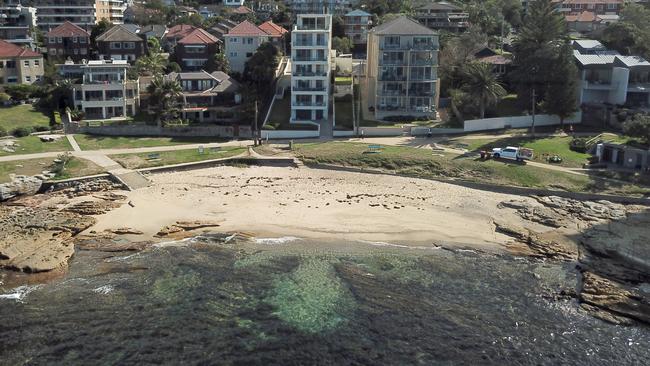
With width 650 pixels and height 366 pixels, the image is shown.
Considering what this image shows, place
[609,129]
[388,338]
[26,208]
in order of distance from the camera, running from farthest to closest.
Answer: [609,129] < [26,208] < [388,338]

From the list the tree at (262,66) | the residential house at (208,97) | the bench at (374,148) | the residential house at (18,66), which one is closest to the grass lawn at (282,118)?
the tree at (262,66)

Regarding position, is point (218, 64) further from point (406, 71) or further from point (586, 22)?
point (586, 22)

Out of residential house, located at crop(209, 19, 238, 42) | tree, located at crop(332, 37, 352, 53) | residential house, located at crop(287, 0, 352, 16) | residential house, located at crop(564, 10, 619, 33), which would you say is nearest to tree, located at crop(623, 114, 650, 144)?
tree, located at crop(332, 37, 352, 53)

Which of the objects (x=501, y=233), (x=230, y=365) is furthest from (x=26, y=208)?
(x=501, y=233)

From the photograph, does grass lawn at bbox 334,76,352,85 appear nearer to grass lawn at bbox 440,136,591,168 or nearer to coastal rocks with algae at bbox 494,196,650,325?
grass lawn at bbox 440,136,591,168

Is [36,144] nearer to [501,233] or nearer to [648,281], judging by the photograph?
[501,233]

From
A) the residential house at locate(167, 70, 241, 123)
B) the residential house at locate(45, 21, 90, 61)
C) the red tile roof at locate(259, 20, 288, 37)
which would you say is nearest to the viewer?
the residential house at locate(167, 70, 241, 123)

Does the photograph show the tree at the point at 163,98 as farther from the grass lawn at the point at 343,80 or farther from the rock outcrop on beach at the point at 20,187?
the grass lawn at the point at 343,80
